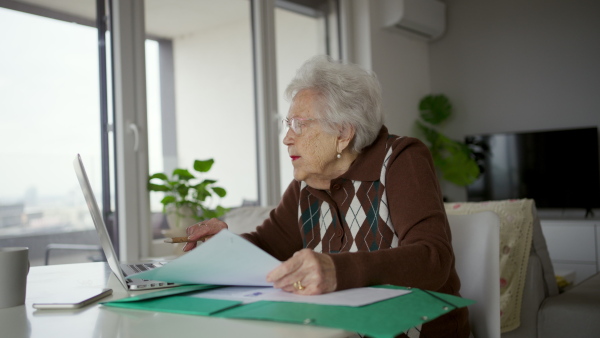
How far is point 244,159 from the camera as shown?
3.81 meters

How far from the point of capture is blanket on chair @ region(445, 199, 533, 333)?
6.27 feet

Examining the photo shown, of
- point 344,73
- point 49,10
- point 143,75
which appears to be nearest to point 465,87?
point 143,75

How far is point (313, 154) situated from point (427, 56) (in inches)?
174

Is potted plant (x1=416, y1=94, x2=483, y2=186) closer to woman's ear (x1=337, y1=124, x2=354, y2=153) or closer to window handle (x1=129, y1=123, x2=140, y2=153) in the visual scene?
window handle (x1=129, y1=123, x2=140, y2=153)

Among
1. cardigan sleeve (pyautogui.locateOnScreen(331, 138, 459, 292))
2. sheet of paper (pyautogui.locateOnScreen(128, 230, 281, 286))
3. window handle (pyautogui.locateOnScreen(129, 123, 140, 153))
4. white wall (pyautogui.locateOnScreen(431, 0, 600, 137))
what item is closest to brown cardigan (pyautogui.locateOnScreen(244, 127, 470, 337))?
cardigan sleeve (pyautogui.locateOnScreen(331, 138, 459, 292))

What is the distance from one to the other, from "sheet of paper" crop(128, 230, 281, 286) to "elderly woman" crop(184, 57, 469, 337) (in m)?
0.13

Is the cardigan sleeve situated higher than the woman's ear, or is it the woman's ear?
the woman's ear

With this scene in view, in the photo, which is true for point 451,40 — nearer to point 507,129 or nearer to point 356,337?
point 507,129

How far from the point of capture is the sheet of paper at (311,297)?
31.6 inches

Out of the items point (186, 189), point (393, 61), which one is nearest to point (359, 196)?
point (186, 189)

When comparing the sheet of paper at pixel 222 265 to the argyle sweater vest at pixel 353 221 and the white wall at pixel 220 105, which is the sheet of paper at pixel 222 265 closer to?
the argyle sweater vest at pixel 353 221

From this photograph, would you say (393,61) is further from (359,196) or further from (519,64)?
(359,196)

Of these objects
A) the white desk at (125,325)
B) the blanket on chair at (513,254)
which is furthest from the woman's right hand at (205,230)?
the blanket on chair at (513,254)

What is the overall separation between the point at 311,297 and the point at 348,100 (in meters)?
0.68
